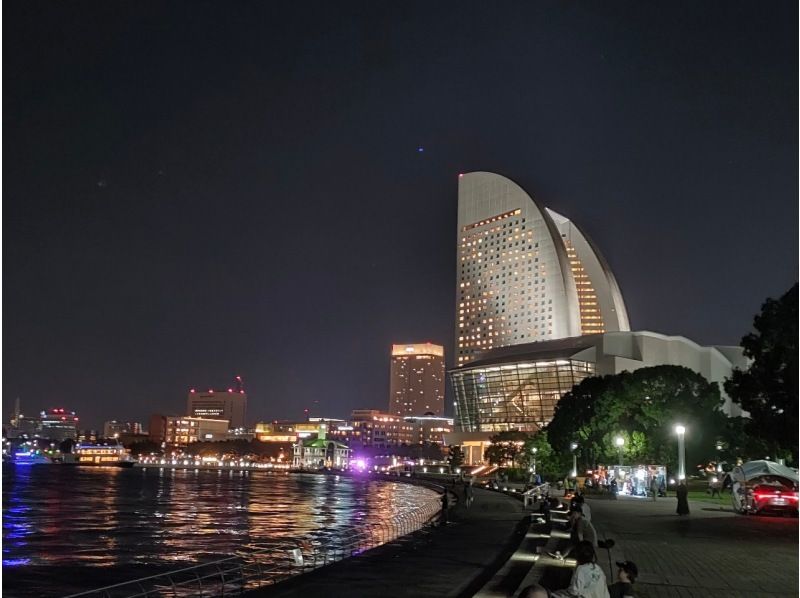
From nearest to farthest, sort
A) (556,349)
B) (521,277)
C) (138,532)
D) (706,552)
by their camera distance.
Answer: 1. (706,552)
2. (138,532)
3. (556,349)
4. (521,277)

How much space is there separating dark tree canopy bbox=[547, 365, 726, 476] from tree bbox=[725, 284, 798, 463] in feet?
94.2

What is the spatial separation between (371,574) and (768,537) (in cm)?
1221

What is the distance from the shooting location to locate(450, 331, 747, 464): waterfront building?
131m

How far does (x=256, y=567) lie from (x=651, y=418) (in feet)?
149

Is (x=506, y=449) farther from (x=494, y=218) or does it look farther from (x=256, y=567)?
(x=494, y=218)

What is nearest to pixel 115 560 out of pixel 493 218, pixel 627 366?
pixel 627 366

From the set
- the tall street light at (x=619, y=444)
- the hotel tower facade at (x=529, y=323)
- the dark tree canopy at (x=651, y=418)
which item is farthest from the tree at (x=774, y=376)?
the hotel tower facade at (x=529, y=323)

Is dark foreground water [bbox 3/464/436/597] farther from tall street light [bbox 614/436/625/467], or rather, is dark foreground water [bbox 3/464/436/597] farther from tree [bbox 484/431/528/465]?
tree [bbox 484/431/528/465]

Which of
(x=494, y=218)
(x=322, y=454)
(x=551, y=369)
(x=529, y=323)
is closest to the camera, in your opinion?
(x=551, y=369)

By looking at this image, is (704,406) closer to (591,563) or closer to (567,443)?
(567,443)

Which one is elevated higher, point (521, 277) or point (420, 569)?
point (521, 277)

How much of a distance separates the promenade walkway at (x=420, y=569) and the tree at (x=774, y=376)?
10102 mm

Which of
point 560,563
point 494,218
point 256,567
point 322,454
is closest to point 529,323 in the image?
point 494,218

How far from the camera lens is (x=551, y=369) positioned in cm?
13275
